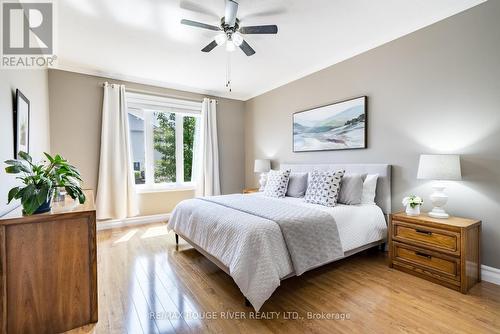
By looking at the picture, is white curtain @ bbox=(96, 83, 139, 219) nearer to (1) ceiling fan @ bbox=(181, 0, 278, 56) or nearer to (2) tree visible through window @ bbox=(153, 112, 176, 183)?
(2) tree visible through window @ bbox=(153, 112, 176, 183)

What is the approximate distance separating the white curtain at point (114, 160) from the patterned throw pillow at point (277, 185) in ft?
8.16

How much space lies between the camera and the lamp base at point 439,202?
2324 millimetres

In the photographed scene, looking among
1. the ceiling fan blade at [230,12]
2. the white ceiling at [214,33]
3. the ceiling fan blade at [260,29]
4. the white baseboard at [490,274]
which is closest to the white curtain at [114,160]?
the white ceiling at [214,33]

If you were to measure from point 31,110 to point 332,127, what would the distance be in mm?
3799

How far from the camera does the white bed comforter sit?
1.81 meters

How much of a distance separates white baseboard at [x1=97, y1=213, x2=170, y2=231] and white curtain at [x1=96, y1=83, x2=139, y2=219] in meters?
0.16

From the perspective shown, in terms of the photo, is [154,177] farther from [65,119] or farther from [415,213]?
[415,213]

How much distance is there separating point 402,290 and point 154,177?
13.9ft

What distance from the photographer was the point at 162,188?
4730 mm

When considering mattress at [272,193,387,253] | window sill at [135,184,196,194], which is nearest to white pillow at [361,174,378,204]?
mattress at [272,193,387,253]

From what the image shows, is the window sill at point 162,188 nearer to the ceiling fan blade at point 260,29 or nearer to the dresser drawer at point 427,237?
the ceiling fan blade at point 260,29

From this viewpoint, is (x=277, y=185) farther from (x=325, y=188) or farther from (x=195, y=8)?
(x=195, y=8)

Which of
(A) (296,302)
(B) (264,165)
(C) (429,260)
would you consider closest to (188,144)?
(B) (264,165)

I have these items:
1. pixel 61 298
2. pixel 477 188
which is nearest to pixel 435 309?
pixel 477 188
